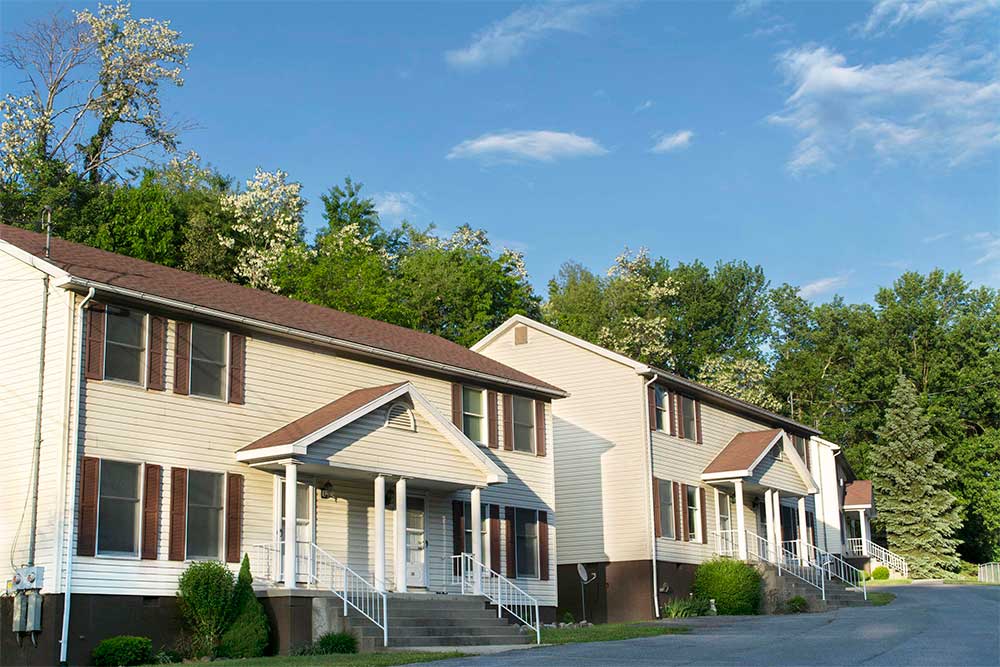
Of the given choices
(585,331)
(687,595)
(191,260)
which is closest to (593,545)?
(687,595)

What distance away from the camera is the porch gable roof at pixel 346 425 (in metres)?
21.4

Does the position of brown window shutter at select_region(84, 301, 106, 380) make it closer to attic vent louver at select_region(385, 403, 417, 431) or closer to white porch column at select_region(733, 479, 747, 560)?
attic vent louver at select_region(385, 403, 417, 431)

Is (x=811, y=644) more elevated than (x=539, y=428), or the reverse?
(x=539, y=428)

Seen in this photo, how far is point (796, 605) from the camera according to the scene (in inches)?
1299

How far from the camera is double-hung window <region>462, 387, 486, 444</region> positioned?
28.1 m

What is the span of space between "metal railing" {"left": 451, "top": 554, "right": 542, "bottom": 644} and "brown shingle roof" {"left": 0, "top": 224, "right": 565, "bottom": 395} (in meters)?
4.68

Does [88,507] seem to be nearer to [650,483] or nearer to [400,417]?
[400,417]

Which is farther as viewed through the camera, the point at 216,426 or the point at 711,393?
the point at 711,393

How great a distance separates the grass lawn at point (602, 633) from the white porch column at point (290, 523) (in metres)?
5.20

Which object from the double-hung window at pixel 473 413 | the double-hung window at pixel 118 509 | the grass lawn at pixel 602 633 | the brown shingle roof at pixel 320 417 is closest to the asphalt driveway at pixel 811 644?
the grass lawn at pixel 602 633

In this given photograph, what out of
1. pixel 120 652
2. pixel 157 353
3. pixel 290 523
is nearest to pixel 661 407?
pixel 290 523

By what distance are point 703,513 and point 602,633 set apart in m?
12.5

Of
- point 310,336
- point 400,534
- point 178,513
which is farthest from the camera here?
point 400,534

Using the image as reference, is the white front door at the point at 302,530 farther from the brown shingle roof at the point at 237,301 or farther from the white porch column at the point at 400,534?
the brown shingle roof at the point at 237,301
